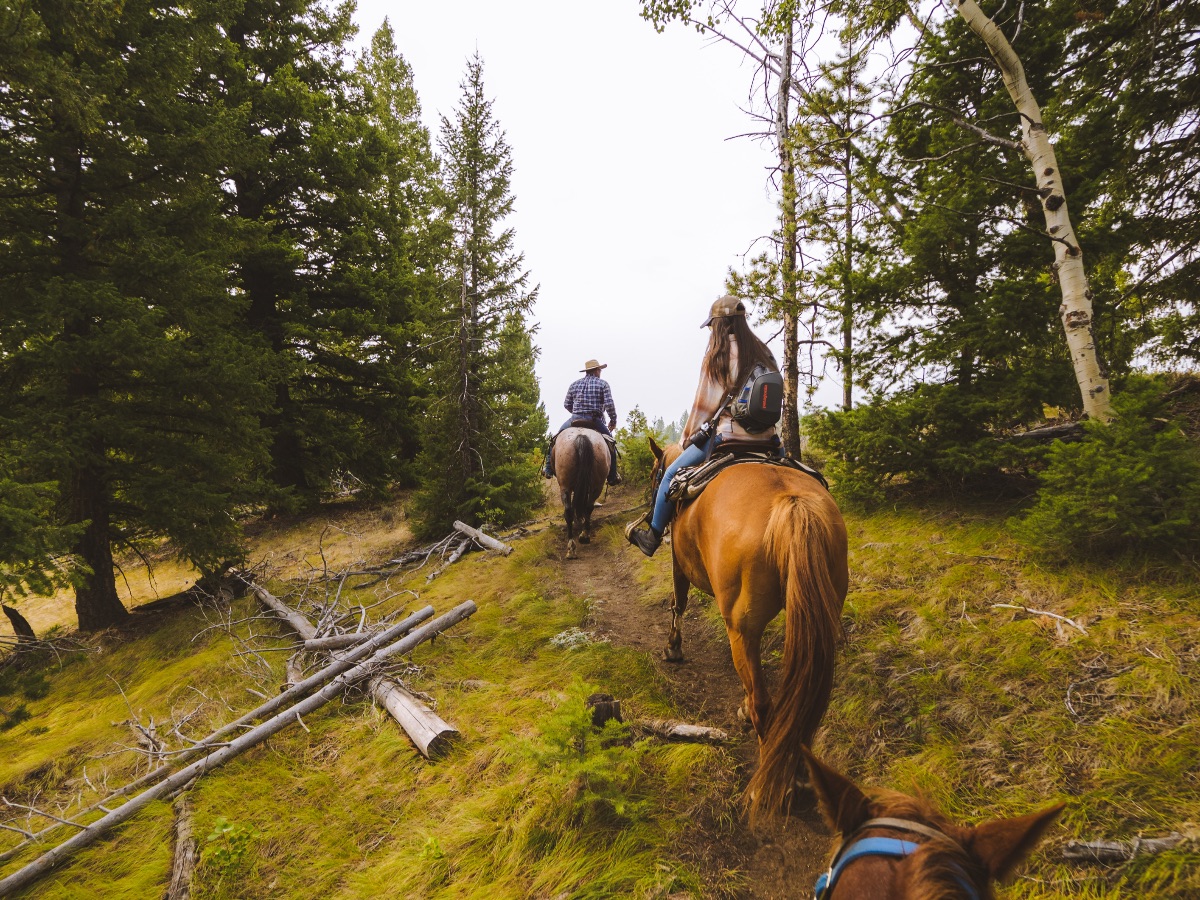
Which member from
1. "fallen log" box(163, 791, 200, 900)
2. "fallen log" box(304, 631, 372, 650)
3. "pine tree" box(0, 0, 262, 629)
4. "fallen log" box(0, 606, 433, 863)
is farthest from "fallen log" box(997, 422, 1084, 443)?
"pine tree" box(0, 0, 262, 629)

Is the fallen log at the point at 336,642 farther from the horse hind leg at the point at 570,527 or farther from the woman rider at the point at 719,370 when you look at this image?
the horse hind leg at the point at 570,527

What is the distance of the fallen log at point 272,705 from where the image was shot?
3.20 meters

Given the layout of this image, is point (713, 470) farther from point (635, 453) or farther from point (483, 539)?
point (635, 453)

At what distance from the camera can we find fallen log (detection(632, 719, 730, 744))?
324 centimetres

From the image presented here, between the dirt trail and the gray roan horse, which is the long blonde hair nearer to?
the dirt trail

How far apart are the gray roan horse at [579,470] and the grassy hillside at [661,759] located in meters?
4.08

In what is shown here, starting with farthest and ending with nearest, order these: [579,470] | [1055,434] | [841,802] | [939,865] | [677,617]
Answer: [579,470], [1055,434], [677,617], [841,802], [939,865]

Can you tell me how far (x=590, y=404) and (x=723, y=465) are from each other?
5841 mm

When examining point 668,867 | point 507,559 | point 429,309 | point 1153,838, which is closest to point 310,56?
point 429,309

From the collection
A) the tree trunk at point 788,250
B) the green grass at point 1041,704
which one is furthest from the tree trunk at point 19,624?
the tree trunk at point 788,250

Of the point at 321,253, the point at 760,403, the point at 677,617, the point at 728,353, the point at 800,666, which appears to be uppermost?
the point at 321,253

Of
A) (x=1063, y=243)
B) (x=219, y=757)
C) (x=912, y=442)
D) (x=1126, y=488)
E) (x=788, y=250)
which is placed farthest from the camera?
(x=788, y=250)

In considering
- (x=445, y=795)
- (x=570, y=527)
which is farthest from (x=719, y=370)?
(x=570, y=527)

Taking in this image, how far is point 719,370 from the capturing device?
13.8 feet
